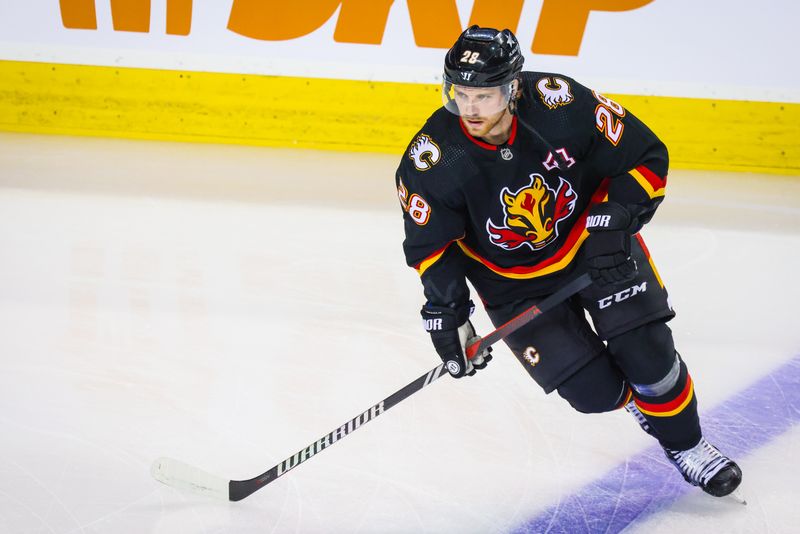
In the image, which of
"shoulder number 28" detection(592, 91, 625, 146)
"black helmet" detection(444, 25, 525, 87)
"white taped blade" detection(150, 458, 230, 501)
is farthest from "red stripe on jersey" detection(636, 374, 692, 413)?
"white taped blade" detection(150, 458, 230, 501)

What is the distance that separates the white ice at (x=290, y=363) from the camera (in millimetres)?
2500

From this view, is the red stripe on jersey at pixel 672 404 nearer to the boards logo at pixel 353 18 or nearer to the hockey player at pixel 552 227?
the hockey player at pixel 552 227

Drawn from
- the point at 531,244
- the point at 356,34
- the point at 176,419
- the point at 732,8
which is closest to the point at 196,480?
the point at 176,419

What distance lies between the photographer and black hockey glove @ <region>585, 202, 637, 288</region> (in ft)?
7.28

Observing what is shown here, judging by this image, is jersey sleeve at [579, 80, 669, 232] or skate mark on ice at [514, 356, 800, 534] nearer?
jersey sleeve at [579, 80, 669, 232]

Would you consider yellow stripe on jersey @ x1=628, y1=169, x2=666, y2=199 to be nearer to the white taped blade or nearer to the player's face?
the player's face

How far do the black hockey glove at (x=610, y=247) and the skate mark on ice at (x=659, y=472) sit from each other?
656 mm

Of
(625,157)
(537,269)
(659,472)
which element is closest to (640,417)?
(659,472)

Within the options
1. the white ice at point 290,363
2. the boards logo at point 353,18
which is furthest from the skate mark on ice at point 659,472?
the boards logo at point 353,18

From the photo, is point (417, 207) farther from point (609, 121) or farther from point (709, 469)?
point (709, 469)

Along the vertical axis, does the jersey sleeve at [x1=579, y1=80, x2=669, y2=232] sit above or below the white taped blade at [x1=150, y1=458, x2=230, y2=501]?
above

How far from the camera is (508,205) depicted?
2312 millimetres

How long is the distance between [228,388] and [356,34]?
3.20 m

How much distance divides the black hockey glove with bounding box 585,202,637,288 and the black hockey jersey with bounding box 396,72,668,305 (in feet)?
0.24
